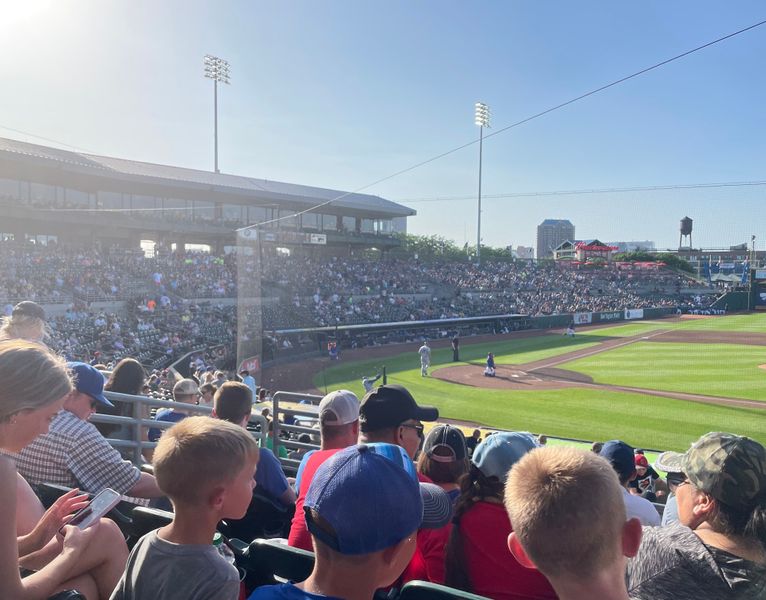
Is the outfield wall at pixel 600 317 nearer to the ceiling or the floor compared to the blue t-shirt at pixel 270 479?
nearer to the floor

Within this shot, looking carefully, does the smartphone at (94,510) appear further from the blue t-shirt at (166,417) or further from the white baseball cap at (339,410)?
the blue t-shirt at (166,417)

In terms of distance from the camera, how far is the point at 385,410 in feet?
12.3

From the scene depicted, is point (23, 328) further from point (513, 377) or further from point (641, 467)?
point (513, 377)

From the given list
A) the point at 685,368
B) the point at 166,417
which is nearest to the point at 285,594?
the point at 166,417

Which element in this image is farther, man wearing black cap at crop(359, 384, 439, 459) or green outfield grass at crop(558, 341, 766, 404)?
green outfield grass at crop(558, 341, 766, 404)

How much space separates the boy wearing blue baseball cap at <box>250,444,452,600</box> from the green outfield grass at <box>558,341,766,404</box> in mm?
19137

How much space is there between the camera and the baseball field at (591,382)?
16.4m

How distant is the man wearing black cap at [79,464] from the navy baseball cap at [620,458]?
10.8 feet

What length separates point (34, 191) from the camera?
32.5 m

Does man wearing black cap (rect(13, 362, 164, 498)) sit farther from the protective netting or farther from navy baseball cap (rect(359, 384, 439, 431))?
the protective netting

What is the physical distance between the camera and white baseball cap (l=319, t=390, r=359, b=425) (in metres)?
3.96

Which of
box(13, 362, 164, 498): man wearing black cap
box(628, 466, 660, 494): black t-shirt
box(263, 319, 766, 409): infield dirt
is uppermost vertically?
box(13, 362, 164, 498): man wearing black cap

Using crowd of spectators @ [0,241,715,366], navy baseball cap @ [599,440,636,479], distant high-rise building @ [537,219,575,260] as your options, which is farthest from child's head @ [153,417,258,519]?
distant high-rise building @ [537,219,575,260]

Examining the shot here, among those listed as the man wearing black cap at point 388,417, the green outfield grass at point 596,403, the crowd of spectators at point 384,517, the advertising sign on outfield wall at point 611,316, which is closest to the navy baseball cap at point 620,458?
the crowd of spectators at point 384,517
